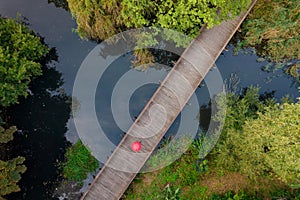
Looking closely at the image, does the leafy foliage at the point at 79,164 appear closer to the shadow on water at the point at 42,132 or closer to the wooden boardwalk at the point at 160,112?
the shadow on water at the point at 42,132

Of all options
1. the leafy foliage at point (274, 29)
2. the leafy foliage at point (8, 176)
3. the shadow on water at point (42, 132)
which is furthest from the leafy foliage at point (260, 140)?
the leafy foliage at point (8, 176)

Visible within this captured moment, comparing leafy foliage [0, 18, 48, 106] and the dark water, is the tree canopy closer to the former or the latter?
leafy foliage [0, 18, 48, 106]

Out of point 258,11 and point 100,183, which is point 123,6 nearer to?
point 258,11

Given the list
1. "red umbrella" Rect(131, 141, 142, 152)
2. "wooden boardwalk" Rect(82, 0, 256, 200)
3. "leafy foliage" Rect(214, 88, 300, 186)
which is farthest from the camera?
"wooden boardwalk" Rect(82, 0, 256, 200)

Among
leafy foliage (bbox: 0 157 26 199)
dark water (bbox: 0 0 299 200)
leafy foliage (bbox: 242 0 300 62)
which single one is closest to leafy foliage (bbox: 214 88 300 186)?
dark water (bbox: 0 0 299 200)

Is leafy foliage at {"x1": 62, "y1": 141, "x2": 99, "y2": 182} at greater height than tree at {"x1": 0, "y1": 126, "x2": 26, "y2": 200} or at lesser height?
greater

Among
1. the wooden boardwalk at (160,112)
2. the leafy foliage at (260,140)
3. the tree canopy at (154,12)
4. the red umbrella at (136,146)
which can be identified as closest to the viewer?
the leafy foliage at (260,140)

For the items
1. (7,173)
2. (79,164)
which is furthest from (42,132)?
(7,173)

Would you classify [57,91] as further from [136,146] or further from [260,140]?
[260,140]
